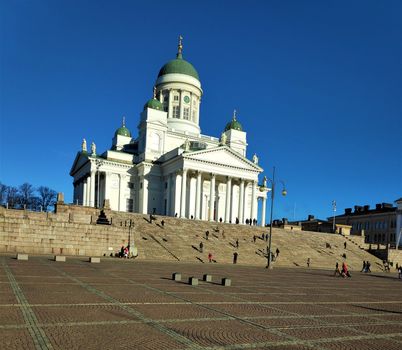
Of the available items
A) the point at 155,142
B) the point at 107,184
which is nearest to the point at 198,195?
the point at 155,142

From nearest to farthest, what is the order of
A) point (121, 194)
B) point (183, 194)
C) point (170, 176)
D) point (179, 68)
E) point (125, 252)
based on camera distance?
point (125, 252), point (183, 194), point (170, 176), point (121, 194), point (179, 68)

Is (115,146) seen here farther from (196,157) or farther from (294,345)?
(294,345)

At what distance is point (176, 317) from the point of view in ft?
40.2

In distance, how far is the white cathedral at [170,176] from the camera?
235 ft

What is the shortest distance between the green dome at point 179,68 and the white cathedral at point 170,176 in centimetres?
1156

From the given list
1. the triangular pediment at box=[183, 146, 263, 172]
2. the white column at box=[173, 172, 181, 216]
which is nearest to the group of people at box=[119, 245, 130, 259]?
the white column at box=[173, 172, 181, 216]

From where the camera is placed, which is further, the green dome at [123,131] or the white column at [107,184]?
the green dome at [123,131]

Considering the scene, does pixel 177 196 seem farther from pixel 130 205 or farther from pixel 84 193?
pixel 84 193

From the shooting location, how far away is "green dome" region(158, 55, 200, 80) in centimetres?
9007

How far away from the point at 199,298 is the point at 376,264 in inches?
1949

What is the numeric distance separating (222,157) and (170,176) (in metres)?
9.82

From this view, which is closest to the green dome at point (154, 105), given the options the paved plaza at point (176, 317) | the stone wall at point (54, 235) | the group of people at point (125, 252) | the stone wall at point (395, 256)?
the stone wall at point (54, 235)

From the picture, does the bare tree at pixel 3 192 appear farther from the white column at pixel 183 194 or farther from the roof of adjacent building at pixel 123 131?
the white column at pixel 183 194

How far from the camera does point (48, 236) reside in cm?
3866
